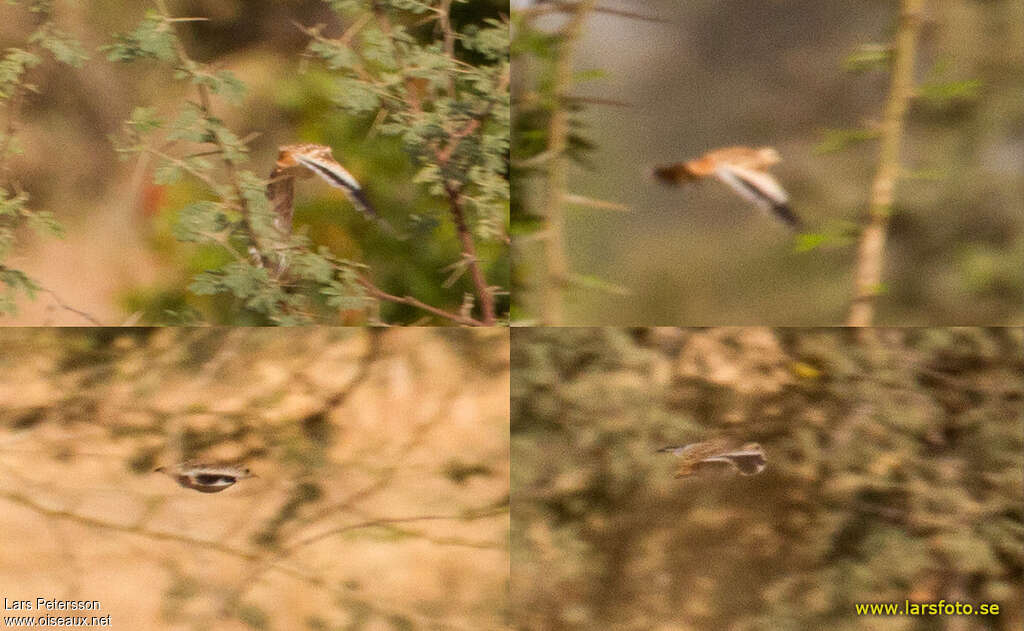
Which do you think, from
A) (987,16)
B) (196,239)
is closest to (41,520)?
(196,239)

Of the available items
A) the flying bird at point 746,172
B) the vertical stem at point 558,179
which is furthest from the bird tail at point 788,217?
the vertical stem at point 558,179

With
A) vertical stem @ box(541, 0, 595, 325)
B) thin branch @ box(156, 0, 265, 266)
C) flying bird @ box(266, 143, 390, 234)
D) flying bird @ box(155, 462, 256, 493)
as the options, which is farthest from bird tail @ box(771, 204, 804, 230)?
flying bird @ box(155, 462, 256, 493)

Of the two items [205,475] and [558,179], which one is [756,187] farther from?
[205,475]

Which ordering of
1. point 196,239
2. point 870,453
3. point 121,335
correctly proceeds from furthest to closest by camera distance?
point 121,335, point 870,453, point 196,239

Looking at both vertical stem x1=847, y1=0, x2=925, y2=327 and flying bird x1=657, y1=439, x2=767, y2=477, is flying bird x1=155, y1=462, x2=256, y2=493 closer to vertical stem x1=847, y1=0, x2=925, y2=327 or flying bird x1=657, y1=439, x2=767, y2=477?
flying bird x1=657, y1=439, x2=767, y2=477

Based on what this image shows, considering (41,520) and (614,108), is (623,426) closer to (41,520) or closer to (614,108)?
(614,108)

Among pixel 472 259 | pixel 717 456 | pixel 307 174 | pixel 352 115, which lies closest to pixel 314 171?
pixel 307 174
